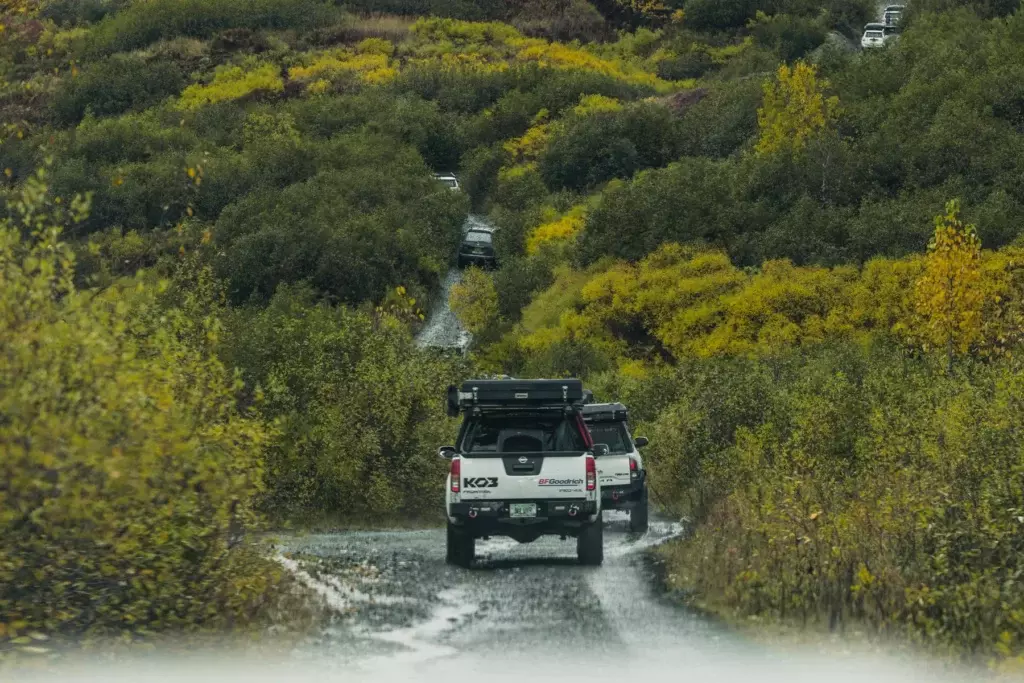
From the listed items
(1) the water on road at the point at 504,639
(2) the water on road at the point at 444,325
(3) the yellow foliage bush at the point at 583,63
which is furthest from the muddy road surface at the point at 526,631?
(3) the yellow foliage bush at the point at 583,63

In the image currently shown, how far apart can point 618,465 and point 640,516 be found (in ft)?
3.09

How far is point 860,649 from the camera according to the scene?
12734 millimetres

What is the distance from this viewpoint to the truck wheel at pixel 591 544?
19.3m

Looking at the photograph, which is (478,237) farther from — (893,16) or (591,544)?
(591,544)

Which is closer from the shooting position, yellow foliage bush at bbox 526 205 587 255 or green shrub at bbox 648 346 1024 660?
green shrub at bbox 648 346 1024 660

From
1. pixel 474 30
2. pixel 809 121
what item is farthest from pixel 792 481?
pixel 474 30

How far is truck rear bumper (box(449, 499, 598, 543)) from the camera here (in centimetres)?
1925

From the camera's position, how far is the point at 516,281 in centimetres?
6166

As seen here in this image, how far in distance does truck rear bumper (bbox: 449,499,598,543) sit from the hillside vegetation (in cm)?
152

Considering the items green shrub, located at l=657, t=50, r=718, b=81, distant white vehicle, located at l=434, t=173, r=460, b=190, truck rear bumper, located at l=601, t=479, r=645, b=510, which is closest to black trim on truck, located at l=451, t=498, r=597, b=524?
truck rear bumper, located at l=601, t=479, r=645, b=510

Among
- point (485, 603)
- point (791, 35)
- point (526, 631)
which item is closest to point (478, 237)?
point (791, 35)

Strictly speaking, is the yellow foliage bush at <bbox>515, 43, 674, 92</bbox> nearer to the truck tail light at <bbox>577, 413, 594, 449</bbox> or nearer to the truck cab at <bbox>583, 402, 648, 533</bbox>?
the truck cab at <bbox>583, 402, 648, 533</bbox>

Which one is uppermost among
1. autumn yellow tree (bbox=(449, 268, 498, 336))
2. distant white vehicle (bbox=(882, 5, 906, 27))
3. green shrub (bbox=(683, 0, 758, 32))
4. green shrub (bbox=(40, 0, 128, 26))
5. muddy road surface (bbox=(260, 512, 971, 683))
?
green shrub (bbox=(40, 0, 128, 26))

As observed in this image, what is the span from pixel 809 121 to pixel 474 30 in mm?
59397
